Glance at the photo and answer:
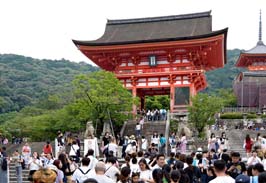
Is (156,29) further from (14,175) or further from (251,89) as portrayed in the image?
(14,175)

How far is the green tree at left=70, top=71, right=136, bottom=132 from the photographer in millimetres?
25688

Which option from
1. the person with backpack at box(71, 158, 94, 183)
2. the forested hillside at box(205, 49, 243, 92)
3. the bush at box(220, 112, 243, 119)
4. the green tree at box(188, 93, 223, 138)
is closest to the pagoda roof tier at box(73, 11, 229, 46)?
the green tree at box(188, 93, 223, 138)

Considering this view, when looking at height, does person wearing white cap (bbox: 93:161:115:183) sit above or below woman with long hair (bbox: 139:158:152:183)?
above

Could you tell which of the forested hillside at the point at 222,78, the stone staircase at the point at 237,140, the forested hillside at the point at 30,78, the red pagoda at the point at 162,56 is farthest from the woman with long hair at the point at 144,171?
the forested hillside at the point at 222,78

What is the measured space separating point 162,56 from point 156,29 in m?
4.44

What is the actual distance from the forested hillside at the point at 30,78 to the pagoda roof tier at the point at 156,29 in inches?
1071

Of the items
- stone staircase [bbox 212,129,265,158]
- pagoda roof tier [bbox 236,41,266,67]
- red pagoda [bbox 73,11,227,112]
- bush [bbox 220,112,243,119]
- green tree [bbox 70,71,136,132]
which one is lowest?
stone staircase [bbox 212,129,265,158]

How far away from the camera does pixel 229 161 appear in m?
9.44

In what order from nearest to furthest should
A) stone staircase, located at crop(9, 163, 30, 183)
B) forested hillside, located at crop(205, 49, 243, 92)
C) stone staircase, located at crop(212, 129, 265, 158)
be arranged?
stone staircase, located at crop(9, 163, 30, 183) → stone staircase, located at crop(212, 129, 265, 158) → forested hillside, located at crop(205, 49, 243, 92)

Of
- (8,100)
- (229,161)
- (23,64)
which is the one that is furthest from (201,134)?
(23,64)

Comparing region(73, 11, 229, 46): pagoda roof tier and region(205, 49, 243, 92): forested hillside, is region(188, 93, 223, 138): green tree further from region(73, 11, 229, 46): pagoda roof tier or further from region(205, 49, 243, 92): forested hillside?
region(205, 49, 243, 92): forested hillside

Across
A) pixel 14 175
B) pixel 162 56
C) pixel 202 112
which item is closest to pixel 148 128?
pixel 202 112

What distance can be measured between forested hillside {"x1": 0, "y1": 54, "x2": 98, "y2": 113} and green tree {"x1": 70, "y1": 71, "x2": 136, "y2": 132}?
38.1 metres

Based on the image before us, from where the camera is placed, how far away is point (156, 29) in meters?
37.6
